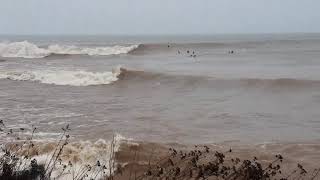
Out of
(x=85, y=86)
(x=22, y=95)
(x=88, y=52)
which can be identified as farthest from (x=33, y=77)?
(x=88, y=52)

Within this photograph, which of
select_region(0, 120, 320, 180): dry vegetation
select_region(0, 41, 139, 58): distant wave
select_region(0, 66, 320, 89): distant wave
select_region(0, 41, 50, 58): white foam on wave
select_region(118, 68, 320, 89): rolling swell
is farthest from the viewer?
select_region(0, 41, 50, 58): white foam on wave

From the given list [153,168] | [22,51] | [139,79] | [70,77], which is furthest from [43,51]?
[153,168]

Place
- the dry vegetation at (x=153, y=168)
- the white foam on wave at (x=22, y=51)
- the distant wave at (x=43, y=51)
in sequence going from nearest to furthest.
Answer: the dry vegetation at (x=153, y=168)
the distant wave at (x=43, y=51)
the white foam on wave at (x=22, y=51)

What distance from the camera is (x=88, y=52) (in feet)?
180

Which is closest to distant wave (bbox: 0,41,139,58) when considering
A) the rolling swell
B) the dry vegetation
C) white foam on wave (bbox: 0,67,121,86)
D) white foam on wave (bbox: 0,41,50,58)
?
white foam on wave (bbox: 0,41,50,58)

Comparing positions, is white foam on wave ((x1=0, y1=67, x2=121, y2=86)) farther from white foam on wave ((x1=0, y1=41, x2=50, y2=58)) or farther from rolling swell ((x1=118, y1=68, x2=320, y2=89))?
white foam on wave ((x1=0, y1=41, x2=50, y2=58))

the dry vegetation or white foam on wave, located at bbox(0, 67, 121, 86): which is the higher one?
the dry vegetation

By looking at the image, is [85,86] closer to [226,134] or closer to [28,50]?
[226,134]

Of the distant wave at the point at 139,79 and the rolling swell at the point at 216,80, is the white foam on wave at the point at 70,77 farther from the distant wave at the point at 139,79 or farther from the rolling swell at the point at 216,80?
the rolling swell at the point at 216,80

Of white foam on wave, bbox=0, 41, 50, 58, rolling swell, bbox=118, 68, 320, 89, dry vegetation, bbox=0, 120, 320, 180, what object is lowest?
white foam on wave, bbox=0, 41, 50, 58

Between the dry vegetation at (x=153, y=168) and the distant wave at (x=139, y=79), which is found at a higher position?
the dry vegetation at (x=153, y=168)

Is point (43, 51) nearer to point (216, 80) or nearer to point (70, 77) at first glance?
point (70, 77)

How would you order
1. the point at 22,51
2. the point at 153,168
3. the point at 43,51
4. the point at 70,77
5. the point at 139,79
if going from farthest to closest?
the point at 22,51, the point at 43,51, the point at 70,77, the point at 139,79, the point at 153,168

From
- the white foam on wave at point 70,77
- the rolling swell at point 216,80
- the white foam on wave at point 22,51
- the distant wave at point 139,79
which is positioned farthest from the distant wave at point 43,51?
the rolling swell at point 216,80
